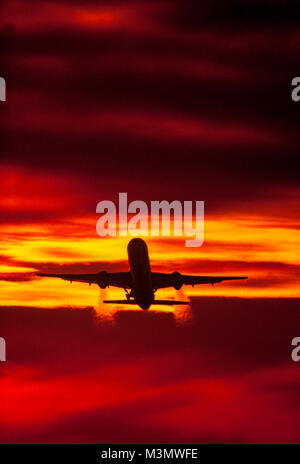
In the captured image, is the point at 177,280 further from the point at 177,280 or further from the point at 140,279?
the point at 140,279

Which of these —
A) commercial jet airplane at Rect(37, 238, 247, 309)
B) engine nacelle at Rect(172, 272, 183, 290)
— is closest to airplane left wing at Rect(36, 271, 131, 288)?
commercial jet airplane at Rect(37, 238, 247, 309)

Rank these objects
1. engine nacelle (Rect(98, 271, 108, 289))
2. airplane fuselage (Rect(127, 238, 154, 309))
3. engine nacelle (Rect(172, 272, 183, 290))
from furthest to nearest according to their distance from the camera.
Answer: engine nacelle (Rect(172, 272, 183, 290)) → engine nacelle (Rect(98, 271, 108, 289)) → airplane fuselage (Rect(127, 238, 154, 309))

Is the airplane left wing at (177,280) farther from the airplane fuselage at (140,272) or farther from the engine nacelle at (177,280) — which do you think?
the airplane fuselage at (140,272)

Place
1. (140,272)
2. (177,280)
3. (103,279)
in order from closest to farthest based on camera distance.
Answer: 1. (140,272)
2. (103,279)
3. (177,280)

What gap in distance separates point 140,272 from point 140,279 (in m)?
1.93

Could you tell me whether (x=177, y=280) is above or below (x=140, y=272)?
above

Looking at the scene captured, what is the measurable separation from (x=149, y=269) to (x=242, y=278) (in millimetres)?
13030

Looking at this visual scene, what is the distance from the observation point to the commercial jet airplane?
138125mm

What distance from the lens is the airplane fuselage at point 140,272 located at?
137 metres

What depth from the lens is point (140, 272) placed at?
14100cm

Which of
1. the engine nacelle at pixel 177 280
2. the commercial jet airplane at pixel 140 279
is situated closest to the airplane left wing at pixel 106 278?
the commercial jet airplane at pixel 140 279

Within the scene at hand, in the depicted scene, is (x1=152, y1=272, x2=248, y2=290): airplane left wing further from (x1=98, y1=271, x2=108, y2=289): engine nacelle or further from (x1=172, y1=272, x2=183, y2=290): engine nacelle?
(x1=98, y1=271, x2=108, y2=289): engine nacelle

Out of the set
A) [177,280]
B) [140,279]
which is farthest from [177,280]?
[140,279]
